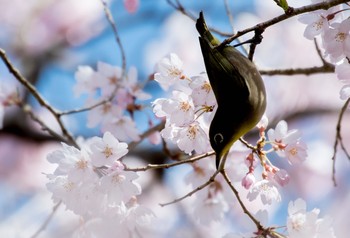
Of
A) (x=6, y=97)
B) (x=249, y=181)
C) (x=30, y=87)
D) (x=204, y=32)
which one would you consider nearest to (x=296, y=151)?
(x=249, y=181)

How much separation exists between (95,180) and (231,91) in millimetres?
367

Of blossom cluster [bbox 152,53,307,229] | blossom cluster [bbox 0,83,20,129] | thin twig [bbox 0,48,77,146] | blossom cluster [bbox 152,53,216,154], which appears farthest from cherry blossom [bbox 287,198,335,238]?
blossom cluster [bbox 0,83,20,129]

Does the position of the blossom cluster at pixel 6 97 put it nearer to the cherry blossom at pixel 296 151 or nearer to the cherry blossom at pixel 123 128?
the cherry blossom at pixel 123 128

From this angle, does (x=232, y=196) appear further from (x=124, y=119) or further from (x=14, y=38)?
(x=14, y=38)

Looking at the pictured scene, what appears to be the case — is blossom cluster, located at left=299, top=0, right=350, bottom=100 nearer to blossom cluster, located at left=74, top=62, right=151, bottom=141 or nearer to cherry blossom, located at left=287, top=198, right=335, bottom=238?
cherry blossom, located at left=287, top=198, right=335, bottom=238

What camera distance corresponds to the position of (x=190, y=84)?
1.09 metres

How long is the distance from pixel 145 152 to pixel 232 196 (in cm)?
102

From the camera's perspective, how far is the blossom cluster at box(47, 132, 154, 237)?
1.13 m

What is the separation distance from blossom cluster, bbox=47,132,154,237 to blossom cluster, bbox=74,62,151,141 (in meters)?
0.41

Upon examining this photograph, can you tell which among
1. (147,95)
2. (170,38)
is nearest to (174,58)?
(147,95)

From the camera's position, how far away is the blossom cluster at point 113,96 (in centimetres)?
161

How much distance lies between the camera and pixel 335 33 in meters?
1.05

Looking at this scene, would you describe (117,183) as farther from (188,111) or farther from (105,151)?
(188,111)

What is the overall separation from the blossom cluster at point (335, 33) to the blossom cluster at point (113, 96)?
2.04 ft
